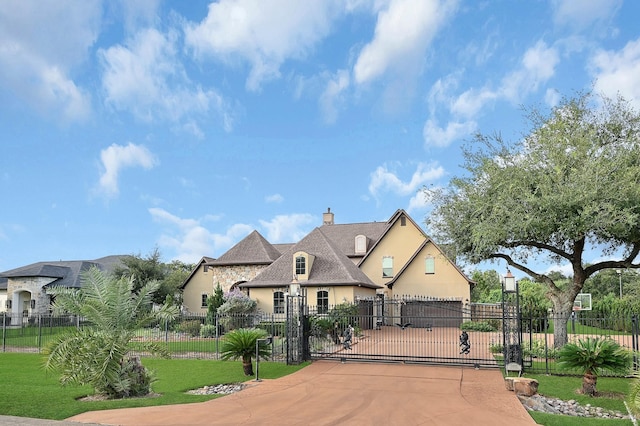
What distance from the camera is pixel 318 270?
112ft

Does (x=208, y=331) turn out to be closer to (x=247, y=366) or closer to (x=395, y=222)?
(x=247, y=366)

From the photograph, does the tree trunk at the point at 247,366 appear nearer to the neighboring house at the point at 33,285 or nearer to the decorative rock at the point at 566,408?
the decorative rock at the point at 566,408

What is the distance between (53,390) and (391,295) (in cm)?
2841

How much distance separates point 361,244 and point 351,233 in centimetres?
263

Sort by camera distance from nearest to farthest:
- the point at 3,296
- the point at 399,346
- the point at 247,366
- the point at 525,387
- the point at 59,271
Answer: the point at 525,387
the point at 247,366
the point at 399,346
the point at 59,271
the point at 3,296

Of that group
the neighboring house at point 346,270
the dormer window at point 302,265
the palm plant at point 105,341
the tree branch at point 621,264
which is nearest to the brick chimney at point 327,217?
the neighboring house at point 346,270

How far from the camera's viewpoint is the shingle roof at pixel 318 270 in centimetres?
3288

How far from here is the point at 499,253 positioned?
2388cm

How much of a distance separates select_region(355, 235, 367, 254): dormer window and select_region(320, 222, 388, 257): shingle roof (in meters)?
0.37

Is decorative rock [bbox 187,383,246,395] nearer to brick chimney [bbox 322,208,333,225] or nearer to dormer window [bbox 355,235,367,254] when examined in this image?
dormer window [bbox 355,235,367,254]

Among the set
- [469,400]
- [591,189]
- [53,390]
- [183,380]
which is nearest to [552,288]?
[591,189]

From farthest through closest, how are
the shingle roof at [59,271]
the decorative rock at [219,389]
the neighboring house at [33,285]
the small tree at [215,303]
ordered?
the shingle roof at [59,271]
the neighboring house at [33,285]
the small tree at [215,303]
the decorative rock at [219,389]

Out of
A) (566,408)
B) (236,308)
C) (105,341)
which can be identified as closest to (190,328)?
(236,308)

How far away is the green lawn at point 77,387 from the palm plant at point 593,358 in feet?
26.5
